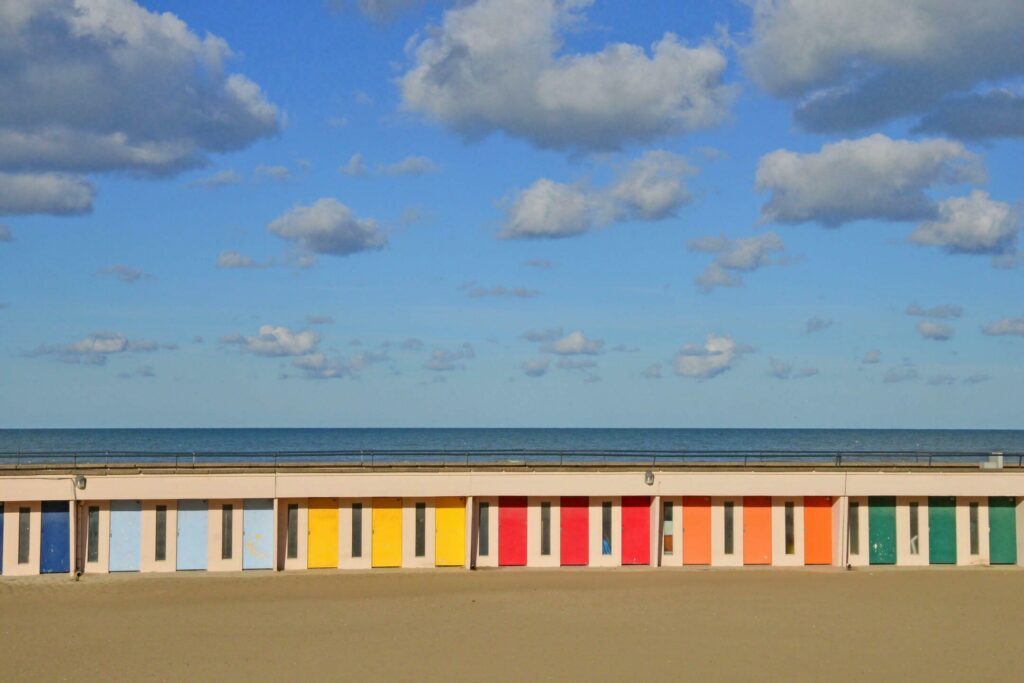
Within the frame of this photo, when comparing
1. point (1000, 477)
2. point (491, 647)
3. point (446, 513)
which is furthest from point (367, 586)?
point (1000, 477)

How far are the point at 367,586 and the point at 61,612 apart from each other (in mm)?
6913

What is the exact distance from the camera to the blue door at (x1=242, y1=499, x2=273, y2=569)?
29500 mm

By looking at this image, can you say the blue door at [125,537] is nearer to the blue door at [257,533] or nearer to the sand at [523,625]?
the sand at [523,625]

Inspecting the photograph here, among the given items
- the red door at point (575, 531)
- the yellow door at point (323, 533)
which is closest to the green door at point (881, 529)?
the red door at point (575, 531)

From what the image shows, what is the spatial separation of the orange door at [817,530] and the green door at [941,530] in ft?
9.15

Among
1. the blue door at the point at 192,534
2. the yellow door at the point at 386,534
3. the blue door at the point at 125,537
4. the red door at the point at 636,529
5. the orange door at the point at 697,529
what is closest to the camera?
the blue door at the point at 125,537

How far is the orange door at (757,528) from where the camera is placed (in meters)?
31.0

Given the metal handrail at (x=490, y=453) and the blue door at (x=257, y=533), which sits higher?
the metal handrail at (x=490, y=453)

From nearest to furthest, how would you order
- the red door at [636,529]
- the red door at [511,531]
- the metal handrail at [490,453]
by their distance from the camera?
1. the red door at [511,531]
2. the red door at [636,529]
3. the metal handrail at [490,453]

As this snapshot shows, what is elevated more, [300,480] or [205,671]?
[300,480]

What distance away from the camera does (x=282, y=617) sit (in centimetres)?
2475

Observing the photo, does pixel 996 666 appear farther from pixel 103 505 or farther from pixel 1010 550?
pixel 103 505

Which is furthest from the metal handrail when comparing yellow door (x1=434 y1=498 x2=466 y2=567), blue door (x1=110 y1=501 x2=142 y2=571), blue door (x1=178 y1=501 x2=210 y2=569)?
yellow door (x1=434 y1=498 x2=466 y2=567)

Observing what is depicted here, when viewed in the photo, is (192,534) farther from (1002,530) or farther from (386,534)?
(1002,530)
